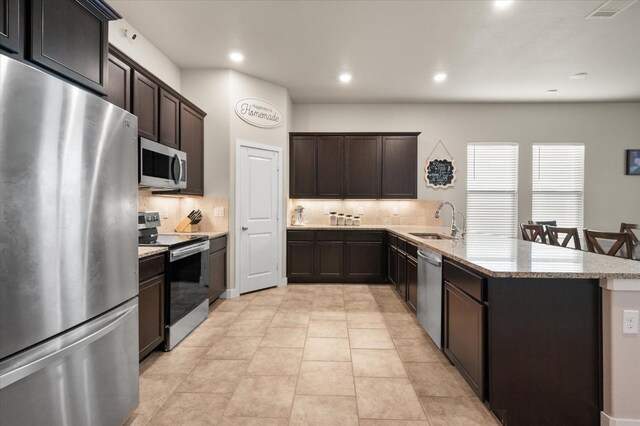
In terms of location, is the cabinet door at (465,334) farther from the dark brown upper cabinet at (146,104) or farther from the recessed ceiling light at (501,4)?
the dark brown upper cabinet at (146,104)

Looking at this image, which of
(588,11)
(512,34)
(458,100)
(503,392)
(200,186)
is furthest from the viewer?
(458,100)

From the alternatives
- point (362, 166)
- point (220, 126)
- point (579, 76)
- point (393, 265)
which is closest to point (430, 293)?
point (393, 265)

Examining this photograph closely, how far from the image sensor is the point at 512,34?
3.40 meters

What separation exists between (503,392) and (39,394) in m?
2.18

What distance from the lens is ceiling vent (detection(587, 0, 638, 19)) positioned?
282 cm

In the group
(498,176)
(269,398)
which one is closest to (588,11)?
(498,176)

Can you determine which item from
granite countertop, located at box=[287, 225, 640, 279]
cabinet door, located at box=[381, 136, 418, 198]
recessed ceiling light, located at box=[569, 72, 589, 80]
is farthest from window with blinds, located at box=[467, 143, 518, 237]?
granite countertop, located at box=[287, 225, 640, 279]

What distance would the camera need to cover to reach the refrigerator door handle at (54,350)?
1.12 m

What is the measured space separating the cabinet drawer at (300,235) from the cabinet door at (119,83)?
292 centimetres

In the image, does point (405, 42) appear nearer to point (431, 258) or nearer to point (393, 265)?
point (431, 258)

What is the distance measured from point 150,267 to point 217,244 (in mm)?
1501

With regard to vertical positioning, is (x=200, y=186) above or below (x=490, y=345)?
above

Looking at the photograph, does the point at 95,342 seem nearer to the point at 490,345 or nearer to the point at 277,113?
the point at 490,345

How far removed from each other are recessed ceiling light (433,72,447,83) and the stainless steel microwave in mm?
3570
